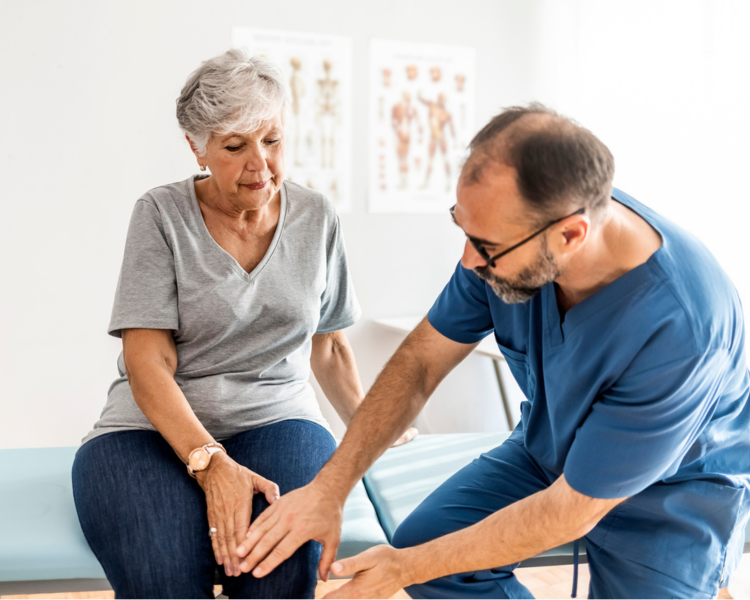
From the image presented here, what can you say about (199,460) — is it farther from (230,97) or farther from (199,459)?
(230,97)

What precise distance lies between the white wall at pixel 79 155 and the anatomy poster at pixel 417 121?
21 cm

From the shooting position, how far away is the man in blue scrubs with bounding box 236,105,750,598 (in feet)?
3.29

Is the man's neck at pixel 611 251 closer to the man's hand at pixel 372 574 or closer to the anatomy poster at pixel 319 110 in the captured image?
the man's hand at pixel 372 574

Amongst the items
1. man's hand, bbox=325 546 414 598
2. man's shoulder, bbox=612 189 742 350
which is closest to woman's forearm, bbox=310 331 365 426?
man's hand, bbox=325 546 414 598

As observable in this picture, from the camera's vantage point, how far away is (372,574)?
1.14 meters

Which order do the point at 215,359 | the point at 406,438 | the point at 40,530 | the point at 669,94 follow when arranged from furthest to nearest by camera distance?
the point at 669,94, the point at 406,438, the point at 215,359, the point at 40,530

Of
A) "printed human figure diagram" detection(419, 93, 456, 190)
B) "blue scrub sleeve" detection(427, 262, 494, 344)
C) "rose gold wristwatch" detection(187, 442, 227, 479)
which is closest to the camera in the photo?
"rose gold wristwatch" detection(187, 442, 227, 479)

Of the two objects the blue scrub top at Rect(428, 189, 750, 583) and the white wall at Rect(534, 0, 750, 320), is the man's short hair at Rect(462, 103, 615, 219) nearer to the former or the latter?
the blue scrub top at Rect(428, 189, 750, 583)

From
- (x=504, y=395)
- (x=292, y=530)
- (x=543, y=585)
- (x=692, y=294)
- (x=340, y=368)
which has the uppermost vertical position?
(x=692, y=294)

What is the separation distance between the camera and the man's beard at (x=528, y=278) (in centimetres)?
105

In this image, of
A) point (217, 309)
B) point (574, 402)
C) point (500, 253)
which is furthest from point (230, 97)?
point (574, 402)

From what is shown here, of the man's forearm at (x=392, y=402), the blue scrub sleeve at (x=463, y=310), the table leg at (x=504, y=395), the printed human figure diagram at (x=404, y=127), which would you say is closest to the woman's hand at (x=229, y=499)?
the man's forearm at (x=392, y=402)

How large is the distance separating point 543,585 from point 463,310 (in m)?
1.33

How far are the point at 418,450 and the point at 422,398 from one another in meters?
0.38
